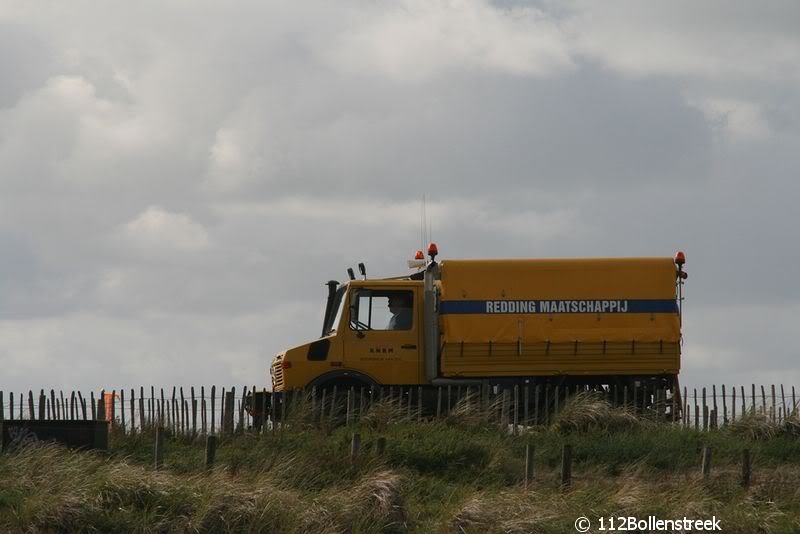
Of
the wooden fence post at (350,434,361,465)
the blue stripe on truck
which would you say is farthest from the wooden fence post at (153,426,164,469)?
the blue stripe on truck

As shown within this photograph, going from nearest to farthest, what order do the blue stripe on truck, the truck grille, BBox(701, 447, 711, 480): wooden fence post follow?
BBox(701, 447, 711, 480): wooden fence post
the blue stripe on truck
the truck grille

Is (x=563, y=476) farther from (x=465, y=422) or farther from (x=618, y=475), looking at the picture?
(x=465, y=422)

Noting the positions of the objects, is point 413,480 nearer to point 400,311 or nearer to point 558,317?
point 400,311

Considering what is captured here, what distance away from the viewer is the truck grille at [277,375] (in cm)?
2731

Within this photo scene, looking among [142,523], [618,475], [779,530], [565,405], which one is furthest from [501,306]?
[142,523]

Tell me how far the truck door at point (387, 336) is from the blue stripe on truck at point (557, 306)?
2.14 ft

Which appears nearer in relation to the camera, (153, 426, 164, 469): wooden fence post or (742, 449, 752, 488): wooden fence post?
(153, 426, 164, 469): wooden fence post

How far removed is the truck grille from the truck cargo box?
10.0 feet

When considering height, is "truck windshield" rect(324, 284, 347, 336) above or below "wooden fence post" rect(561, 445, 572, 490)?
above

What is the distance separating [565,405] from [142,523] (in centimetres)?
1002

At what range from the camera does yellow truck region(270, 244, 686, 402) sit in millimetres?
26906

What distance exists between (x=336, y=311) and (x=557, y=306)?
413 centimetres

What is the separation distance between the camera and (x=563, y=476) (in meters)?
22.1

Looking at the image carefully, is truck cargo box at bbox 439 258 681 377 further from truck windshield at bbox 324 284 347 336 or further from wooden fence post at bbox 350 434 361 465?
wooden fence post at bbox 350 434 361 465
